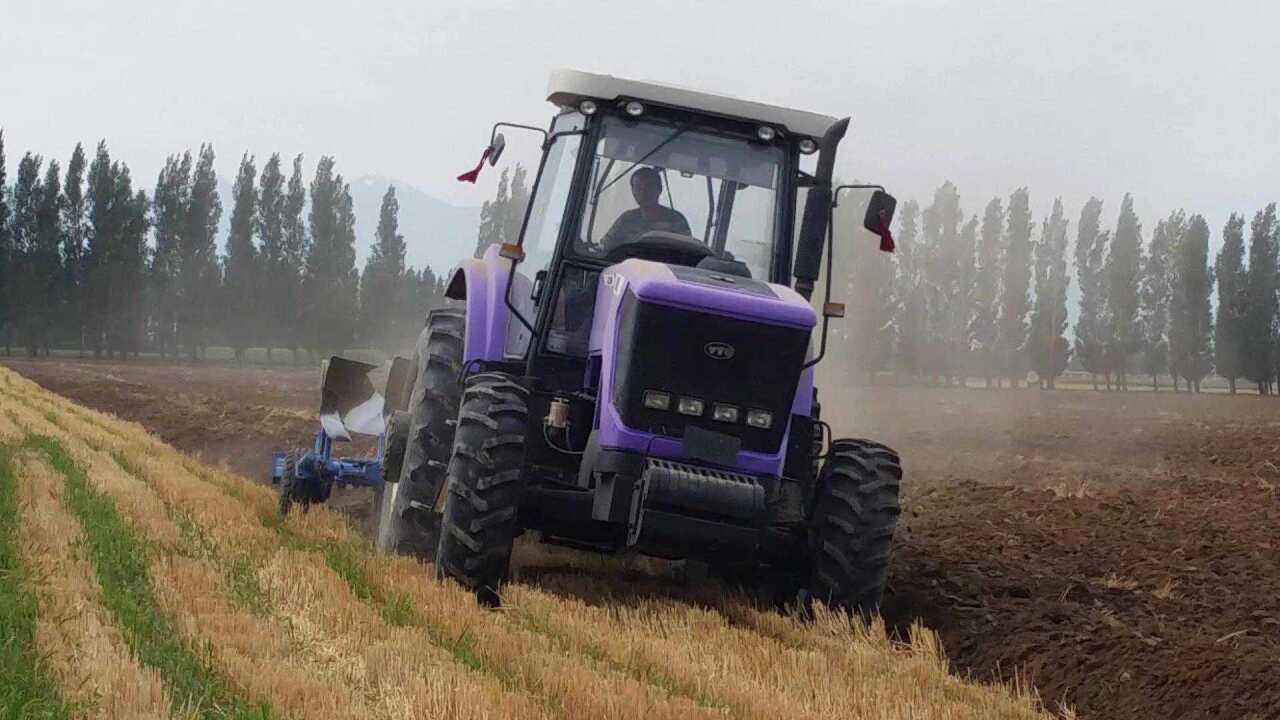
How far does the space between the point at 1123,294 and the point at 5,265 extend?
5066 cm

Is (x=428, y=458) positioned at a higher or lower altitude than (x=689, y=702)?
higher

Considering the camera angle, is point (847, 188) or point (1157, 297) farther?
point (1157, 297)

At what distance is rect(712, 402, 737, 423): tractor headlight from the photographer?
622cm

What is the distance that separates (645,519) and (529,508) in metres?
0.70

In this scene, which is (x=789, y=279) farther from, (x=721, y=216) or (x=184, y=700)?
(x=184, y=700)

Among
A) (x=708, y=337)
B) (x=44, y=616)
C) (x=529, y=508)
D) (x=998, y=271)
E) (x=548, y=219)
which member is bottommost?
(x=44, y=616)

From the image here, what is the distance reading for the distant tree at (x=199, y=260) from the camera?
56.1 m

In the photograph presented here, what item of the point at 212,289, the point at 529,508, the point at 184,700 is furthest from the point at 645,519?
the point at 212,289

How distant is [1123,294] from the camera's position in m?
63.5

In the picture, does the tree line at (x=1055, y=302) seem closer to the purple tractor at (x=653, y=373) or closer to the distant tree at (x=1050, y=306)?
the distant tree at (x=1050, y=306)

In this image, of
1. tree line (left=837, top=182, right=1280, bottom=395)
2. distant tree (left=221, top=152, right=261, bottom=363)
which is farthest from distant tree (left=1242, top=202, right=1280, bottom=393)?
distant tree (left=221, top=152, right=261, bottom=363)

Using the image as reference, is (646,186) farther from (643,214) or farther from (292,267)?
(292,267)

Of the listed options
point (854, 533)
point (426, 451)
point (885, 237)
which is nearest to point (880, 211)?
point (885, 237)

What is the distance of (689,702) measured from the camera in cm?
425
